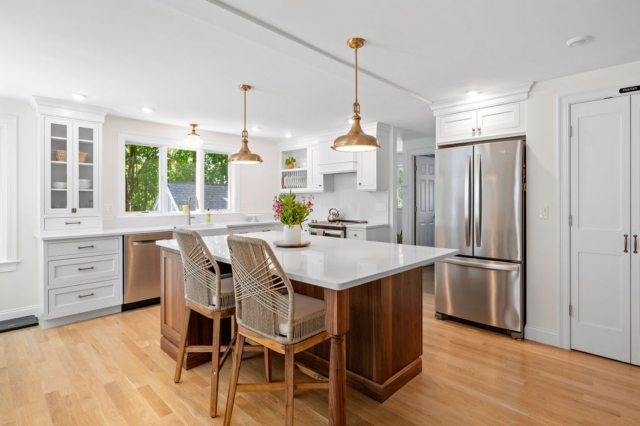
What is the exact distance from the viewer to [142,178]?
4.79 metres

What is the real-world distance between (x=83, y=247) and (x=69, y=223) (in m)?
0.39

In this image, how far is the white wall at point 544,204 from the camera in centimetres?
305


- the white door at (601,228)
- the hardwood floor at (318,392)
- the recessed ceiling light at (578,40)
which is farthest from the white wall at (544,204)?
the recessed ceiling light at (578,40)

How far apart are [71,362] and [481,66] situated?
162 inches

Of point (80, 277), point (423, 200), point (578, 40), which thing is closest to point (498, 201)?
point (578, 40)

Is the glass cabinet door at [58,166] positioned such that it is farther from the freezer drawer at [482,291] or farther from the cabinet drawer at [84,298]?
the freezer drawer at [482,291]

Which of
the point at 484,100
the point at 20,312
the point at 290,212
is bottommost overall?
the point at 20,312

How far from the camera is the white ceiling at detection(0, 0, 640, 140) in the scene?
1.97 meters

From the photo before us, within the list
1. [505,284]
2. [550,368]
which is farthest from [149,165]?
[550,368]

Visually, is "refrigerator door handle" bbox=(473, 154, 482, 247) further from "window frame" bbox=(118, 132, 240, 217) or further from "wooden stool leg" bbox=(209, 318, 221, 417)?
"window frame" bbox=(118, 132, 240, 217)

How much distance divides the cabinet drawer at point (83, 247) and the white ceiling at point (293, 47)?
1.56 m

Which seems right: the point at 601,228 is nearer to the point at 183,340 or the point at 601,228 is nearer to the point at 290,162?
the point at 183,340

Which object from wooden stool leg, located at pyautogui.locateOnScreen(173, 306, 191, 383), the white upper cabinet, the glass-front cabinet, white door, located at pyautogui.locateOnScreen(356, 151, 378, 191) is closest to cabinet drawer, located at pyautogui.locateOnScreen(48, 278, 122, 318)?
the glass-front cabinet

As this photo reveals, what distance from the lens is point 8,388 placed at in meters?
2.35
